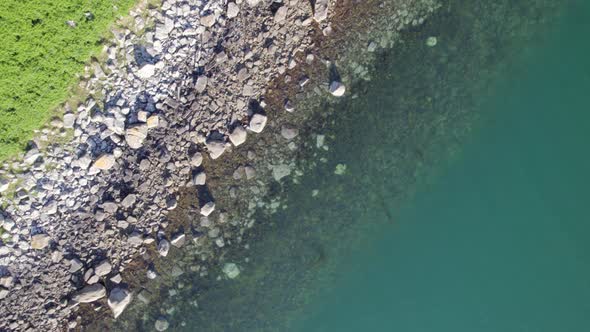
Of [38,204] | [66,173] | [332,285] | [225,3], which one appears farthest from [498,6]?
[38,204]

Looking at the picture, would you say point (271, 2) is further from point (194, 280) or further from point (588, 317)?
point (588, 317)

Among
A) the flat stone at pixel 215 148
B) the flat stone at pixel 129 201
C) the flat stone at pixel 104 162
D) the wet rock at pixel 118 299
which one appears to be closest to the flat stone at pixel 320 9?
the flat stone at pixel 215 148

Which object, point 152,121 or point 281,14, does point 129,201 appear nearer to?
point 152,121

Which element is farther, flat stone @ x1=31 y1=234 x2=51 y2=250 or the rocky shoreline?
flat stone @ x1=31 y1=234 x2=51 y2=250

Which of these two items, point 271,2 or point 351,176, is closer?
point 271,2

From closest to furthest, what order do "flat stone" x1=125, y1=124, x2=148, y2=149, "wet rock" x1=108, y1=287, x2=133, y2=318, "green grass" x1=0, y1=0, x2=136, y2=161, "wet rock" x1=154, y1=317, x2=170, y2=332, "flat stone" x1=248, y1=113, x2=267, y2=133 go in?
"green grass" x1=0, y1=0, x2=136, y2=161
"flat stone" x1=125, y1=124, x2=148, y2=149
"flat stone" x1=248, y1=113, x2=267, y2=133
"wet rock" x1=108, y1=287, x2=133, y2=318
"wet rock" x1=154, y1=317, x2=170, y2=332

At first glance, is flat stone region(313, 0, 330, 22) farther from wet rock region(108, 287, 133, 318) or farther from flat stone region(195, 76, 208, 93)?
wet rock region(108, 287, 133, 318)

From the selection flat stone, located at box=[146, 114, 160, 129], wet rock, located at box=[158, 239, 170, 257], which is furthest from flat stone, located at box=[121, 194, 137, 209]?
flat stone, located at box=[146, 114, 160, 129]
